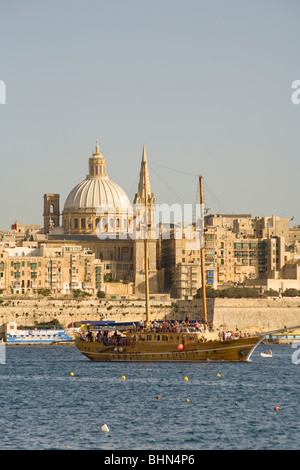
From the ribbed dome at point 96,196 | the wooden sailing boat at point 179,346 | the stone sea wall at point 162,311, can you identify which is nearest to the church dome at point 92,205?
the ribbed dome at point 96,196

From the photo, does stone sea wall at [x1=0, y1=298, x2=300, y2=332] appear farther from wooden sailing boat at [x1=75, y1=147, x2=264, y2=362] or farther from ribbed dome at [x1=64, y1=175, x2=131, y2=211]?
wooden sailing boat at [x1=75, y1=147, x2=264, y2=362]

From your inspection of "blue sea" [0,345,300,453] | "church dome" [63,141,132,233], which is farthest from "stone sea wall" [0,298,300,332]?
"blue sea" [0,345,300,453]

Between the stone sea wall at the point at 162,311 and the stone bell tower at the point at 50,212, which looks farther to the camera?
the stone bell tower at the point at 50,212

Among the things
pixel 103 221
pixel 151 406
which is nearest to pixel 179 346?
pixel 151 406

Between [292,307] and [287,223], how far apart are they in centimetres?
2682

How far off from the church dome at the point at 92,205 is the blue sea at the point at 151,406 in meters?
72.6

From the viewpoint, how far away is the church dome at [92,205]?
13738 cm

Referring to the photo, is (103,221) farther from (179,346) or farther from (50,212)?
(179,346)

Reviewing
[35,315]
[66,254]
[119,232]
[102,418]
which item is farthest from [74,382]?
[119,232]

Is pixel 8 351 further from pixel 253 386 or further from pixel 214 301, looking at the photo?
pixel 253 386

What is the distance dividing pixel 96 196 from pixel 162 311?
101ft

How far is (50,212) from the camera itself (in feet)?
473

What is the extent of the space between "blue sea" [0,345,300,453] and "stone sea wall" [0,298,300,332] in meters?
43.2

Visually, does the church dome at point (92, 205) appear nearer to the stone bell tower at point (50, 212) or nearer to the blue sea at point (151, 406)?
the stone bell tower at point (50, 212)
